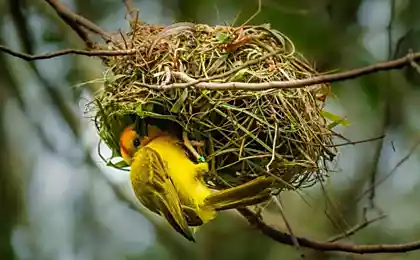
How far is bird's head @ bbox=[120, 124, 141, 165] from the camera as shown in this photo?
1.54 metres

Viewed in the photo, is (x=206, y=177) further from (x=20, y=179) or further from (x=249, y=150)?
(x=20, y=179)

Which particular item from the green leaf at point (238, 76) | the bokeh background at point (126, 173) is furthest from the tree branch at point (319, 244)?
the green leaf at point (238, 76)

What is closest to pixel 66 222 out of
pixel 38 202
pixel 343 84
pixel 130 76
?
pixel 38 202

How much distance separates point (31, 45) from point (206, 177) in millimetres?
1215

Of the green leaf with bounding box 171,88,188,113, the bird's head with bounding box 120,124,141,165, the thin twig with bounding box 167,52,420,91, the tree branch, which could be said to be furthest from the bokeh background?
the thin twig with bounding box 167,52,420,91

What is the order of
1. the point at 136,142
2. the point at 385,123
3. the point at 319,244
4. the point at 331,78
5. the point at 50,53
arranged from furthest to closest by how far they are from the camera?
1. the point at 385,123
2. the point at 319,244
3. the point at 136,142
4. the point at 50,53
5. the point at 331,78

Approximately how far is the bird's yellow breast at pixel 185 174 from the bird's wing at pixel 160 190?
11 millimetres

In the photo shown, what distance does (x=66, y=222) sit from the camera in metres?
3.30

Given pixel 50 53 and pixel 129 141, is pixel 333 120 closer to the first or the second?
pixel 129 141

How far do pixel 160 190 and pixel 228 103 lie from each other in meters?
0.22

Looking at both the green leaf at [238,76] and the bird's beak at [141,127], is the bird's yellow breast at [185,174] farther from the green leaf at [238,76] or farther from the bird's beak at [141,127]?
the green leaf at [238,76]

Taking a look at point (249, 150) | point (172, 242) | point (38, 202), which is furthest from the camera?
point (38, 202)

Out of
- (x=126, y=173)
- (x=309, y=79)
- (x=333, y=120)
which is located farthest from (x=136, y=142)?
(x=126, y=173)

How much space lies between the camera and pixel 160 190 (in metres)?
1.48
